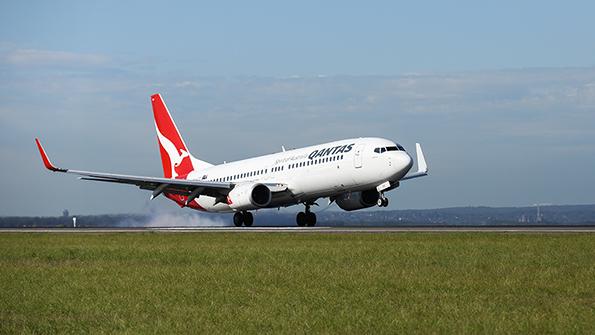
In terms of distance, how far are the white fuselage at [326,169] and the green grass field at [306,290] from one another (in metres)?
19.6

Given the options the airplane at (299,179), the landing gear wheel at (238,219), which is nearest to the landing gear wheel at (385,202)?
the airplane at (299,179)

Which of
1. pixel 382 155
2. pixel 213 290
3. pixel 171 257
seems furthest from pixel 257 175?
pixel 213 290

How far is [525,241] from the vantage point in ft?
93.2

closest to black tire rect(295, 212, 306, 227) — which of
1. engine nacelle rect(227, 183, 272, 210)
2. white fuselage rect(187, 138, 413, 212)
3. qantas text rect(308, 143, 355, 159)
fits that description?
white fuselage rect(187, 138, 413, 212)

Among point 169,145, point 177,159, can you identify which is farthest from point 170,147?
point 177,159

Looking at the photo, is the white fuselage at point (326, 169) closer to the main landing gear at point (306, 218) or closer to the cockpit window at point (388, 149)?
the cockpit window at point (388, 149)

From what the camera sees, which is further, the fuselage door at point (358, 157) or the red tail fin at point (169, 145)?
the red tail fin at point (169, 145)

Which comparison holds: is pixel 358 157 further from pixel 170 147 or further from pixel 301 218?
pixel 170 147

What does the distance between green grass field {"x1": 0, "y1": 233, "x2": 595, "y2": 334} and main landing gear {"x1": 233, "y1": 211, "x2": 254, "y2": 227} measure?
92.1ft

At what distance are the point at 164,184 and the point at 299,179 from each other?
24.7 ft

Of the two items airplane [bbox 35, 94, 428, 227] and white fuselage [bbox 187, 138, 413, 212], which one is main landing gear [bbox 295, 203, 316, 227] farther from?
white fuselage [bbox 187, 138, 413, 212]

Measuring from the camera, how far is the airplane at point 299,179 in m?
45.7

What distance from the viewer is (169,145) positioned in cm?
6344

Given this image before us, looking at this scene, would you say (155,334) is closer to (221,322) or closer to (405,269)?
(221,322)
